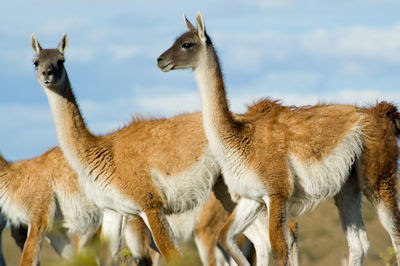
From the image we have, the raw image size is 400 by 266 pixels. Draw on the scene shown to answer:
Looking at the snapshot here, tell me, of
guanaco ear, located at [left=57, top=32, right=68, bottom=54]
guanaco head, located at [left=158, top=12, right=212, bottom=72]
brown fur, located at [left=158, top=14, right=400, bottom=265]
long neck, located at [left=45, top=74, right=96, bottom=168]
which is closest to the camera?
brown fur, located at [left=158, top=14, right=400, bottom=265]

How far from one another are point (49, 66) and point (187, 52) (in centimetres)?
187

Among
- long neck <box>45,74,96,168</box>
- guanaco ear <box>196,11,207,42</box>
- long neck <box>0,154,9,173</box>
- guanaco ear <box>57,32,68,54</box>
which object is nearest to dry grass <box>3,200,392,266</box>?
long neck <box>0,154,9,173</box>

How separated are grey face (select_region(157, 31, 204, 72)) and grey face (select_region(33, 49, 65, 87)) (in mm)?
1436

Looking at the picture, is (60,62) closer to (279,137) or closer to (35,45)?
(35,45)

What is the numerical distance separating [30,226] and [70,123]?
188cm

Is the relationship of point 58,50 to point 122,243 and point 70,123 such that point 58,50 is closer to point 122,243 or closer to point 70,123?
point 70,123

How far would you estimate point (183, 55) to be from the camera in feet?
31.9

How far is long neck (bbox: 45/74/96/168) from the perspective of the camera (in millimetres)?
10242

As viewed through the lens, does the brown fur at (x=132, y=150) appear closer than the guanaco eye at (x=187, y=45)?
No

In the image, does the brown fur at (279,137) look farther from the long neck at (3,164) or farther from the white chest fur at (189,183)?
the long neck at (3,164)

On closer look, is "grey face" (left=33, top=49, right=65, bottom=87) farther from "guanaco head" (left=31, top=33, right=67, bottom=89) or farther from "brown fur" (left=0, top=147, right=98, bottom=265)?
"brown fur" (left=0, top=147, right=98, bottom=265)

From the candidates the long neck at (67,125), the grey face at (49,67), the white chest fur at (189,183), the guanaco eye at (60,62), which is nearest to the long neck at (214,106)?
the white chest fur at (189,183)

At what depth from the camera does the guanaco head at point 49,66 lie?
1020 centimetres

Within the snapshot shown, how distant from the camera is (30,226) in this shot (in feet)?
36.8
